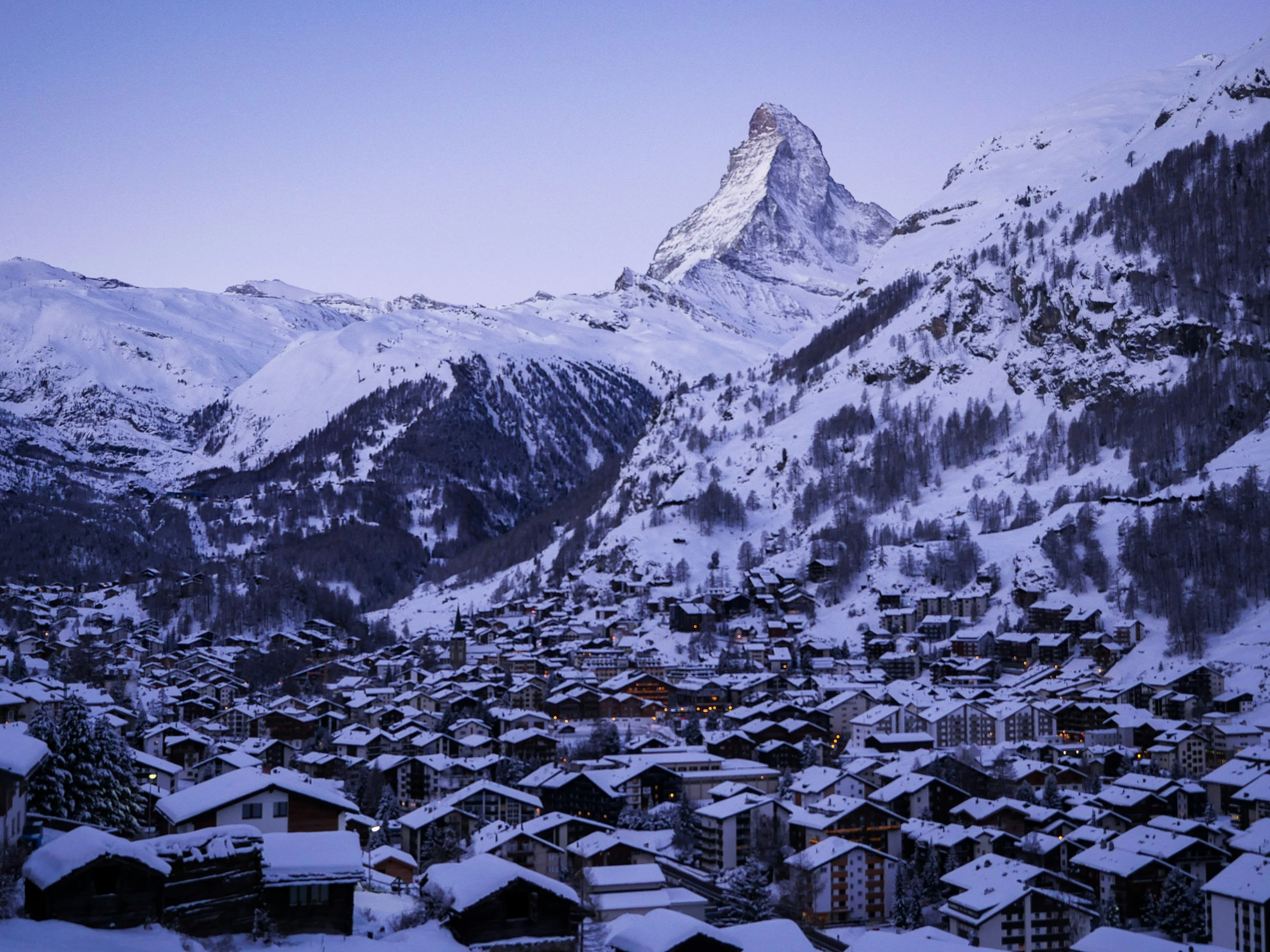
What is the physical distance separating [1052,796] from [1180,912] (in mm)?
12758

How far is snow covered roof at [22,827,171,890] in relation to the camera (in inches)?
590

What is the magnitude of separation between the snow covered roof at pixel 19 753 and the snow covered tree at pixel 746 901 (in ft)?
61.7

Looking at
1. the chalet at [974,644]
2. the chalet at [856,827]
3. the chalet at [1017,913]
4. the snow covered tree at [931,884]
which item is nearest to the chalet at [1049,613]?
the chalet at [974,644]

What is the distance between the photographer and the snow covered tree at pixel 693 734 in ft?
215

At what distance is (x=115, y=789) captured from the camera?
26.7m

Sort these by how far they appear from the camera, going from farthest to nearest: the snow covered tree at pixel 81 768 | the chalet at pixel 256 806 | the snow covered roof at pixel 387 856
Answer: the snow covered roof at pixel 387 856 < the snow covered tree at pixel 81 768 < the chalet at pixel 256 806

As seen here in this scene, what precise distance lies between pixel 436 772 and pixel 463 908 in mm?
40864

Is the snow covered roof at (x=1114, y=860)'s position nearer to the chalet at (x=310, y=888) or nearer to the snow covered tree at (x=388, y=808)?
the snow covered tree at (x=388, y=808)

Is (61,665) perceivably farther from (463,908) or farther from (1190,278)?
(1190,278)

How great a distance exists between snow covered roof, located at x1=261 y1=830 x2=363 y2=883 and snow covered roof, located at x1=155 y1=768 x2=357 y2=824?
10.8 ft

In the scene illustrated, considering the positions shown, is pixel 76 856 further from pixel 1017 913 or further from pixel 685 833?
pixel 685 833

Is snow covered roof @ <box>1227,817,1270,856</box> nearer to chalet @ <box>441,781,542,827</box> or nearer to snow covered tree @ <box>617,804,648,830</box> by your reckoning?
snow covered tree @ <box>617,804,648,830</box>

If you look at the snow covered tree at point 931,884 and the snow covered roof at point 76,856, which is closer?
the snow covered roof at point 76,856

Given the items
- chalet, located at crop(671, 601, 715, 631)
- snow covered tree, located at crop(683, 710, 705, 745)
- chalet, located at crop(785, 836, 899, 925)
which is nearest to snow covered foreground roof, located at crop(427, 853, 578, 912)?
chalet, located at crop(785, 836, 899, 925)
